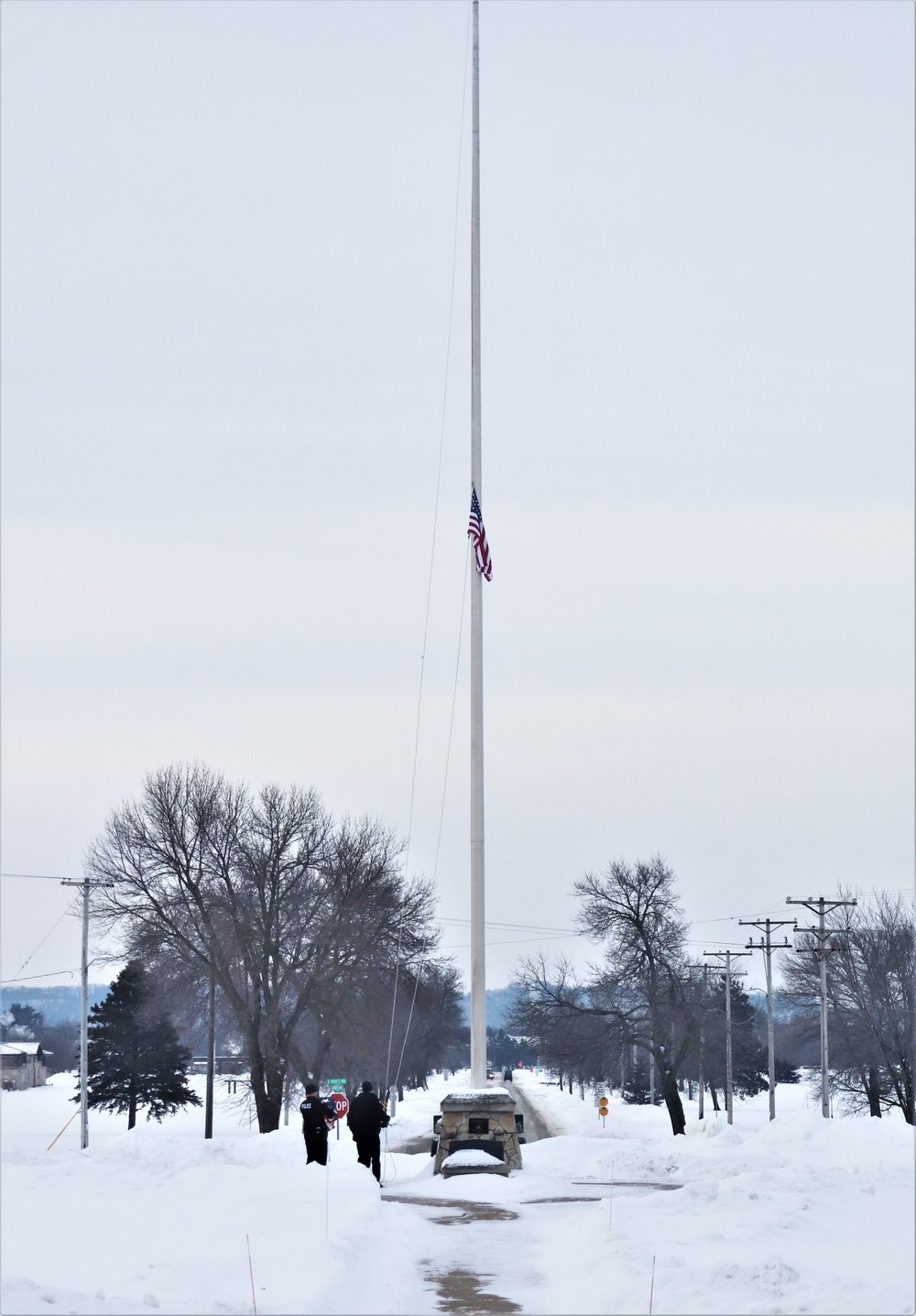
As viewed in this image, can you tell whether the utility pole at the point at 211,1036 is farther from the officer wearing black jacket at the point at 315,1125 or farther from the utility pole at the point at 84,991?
the officer wearing black jacket at the point at 315,1125

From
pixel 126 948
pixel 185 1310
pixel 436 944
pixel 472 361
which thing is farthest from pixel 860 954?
pixel 185 1310

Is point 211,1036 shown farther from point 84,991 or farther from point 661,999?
point 661,999

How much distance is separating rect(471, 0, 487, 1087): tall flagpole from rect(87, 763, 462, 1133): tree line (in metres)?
19.8

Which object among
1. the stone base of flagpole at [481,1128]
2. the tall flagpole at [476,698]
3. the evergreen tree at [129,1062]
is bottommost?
the evergreen tree at [129,1062]

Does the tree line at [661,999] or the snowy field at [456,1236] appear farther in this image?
the tree line at [661,999]

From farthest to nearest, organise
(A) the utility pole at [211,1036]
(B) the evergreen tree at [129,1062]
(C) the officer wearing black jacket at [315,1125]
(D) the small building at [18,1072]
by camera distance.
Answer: (B) the evergreen tree at [129,1062]
(A) the utility pole at [211,1036]
(D) the small building at [18,1072]
(C) the officer wearing black jacket at [315,1125]

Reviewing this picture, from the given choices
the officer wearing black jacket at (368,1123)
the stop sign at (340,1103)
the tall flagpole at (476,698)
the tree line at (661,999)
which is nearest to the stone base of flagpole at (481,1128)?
the tall flagpole at (476,698)

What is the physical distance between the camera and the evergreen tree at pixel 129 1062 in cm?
5400

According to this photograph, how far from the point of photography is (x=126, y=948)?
4222cm

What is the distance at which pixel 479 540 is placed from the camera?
23562 mm

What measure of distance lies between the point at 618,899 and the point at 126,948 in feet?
64.3

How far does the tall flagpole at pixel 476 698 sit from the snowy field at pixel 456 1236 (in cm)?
232

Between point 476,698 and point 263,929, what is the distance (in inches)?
850

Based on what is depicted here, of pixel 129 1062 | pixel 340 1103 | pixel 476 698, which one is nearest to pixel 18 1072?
pixel 129 1062
